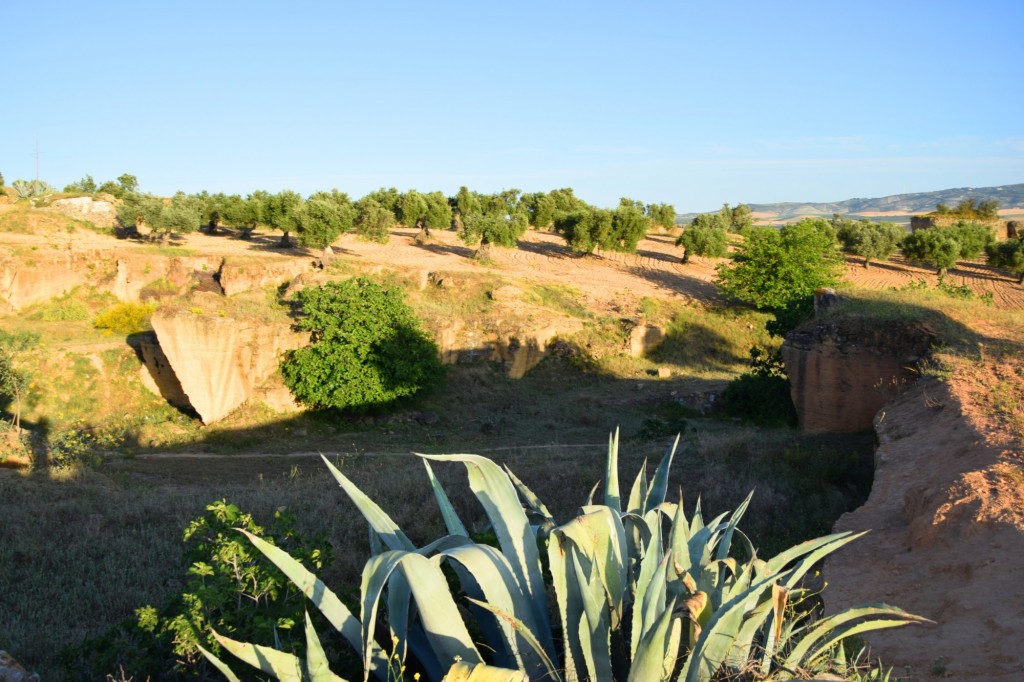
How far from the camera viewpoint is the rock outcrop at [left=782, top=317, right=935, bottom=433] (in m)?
10.5

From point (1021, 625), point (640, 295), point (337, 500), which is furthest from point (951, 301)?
point (640, 295)

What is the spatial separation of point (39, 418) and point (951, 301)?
2007 cm

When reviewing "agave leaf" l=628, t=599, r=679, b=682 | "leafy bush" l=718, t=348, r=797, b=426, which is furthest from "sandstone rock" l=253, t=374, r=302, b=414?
"agave leaf" l=628, t=599, r=679, b=682

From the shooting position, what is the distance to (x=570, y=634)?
3.20m

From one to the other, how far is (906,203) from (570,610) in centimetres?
16778

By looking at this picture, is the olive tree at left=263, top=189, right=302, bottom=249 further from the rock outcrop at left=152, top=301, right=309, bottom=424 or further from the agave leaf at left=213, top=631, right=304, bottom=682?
the agave leaf at left=213, top=631, right=304, bottom=682

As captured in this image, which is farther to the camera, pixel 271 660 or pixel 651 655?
pixel 271 660

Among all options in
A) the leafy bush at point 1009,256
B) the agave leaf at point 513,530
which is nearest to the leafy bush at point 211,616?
the agave leaf at point 513,530

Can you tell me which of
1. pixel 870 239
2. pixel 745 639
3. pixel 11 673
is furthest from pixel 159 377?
pixel 870 239

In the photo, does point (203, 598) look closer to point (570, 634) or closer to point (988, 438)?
point (570, 634)

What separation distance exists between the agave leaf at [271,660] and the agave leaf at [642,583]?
1.40 m

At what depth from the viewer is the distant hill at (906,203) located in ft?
418

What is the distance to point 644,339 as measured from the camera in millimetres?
27703

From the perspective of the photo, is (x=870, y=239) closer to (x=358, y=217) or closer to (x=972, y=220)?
(x=972, y=220)
